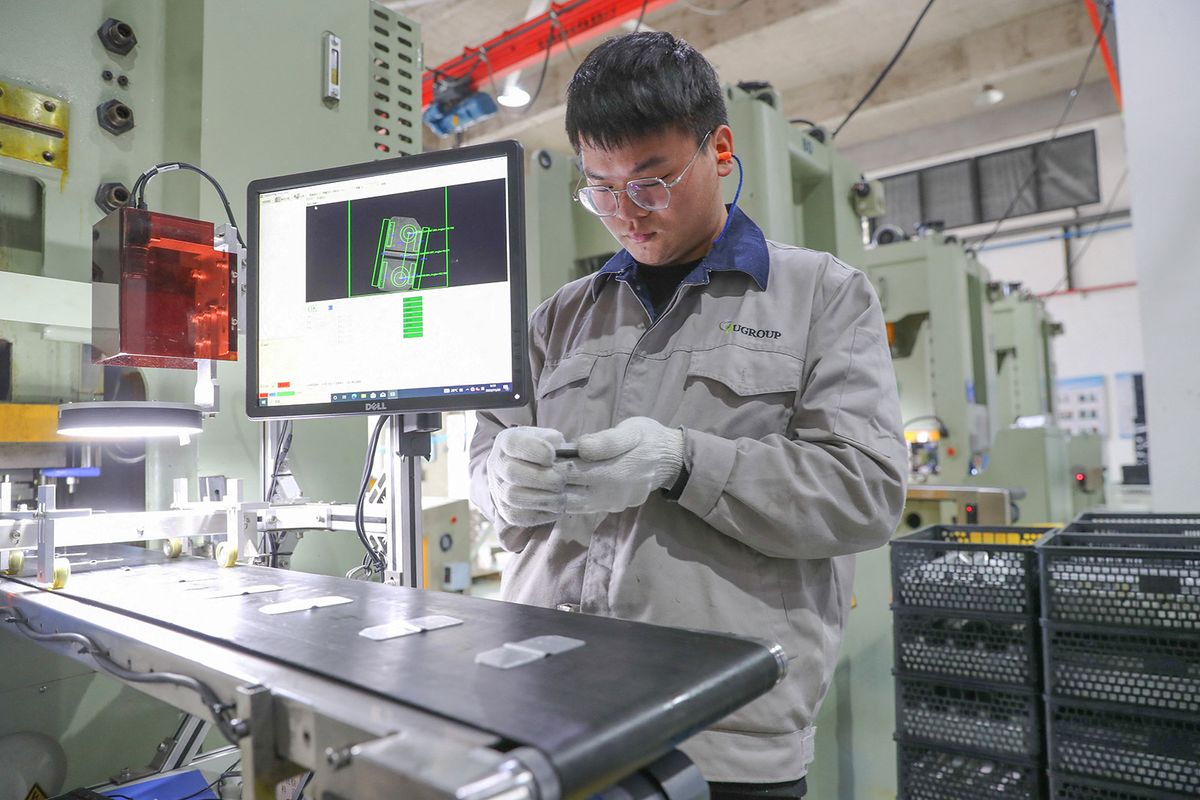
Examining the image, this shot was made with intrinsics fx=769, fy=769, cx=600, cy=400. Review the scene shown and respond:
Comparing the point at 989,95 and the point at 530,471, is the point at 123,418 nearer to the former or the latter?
the point at 530,471

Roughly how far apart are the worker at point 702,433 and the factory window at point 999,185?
240 inches

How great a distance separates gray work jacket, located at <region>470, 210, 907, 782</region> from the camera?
2.73 feet

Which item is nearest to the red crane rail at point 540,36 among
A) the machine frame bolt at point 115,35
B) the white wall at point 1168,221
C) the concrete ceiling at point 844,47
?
the concrete ceiling at point 844,47

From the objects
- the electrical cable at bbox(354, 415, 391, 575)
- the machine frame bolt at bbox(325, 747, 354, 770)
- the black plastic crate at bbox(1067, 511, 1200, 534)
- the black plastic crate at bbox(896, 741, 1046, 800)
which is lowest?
the black plastic crate at bbox(896, 741, 1046, 800)

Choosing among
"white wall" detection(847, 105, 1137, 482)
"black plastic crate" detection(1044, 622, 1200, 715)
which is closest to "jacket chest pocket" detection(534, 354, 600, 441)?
"black plastic crate" detection(1044, 622, 1200, 715)

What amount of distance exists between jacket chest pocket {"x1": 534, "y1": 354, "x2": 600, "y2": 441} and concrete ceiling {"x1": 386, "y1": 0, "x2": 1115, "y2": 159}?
4.03 metres

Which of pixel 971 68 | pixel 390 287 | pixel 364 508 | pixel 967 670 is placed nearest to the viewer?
pixel 390 287

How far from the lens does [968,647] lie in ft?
5.24

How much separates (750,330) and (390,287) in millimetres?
471

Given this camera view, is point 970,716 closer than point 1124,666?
No

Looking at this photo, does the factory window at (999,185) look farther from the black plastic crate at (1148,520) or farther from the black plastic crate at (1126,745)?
the black plastic crate at (1126,745)

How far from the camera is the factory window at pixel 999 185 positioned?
249 inches

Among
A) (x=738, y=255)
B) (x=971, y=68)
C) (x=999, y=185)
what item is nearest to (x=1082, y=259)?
(x=999, y=185)

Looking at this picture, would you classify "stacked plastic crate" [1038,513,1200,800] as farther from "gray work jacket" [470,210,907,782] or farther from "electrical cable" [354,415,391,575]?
"electrical cable" [354,415,391,575]
